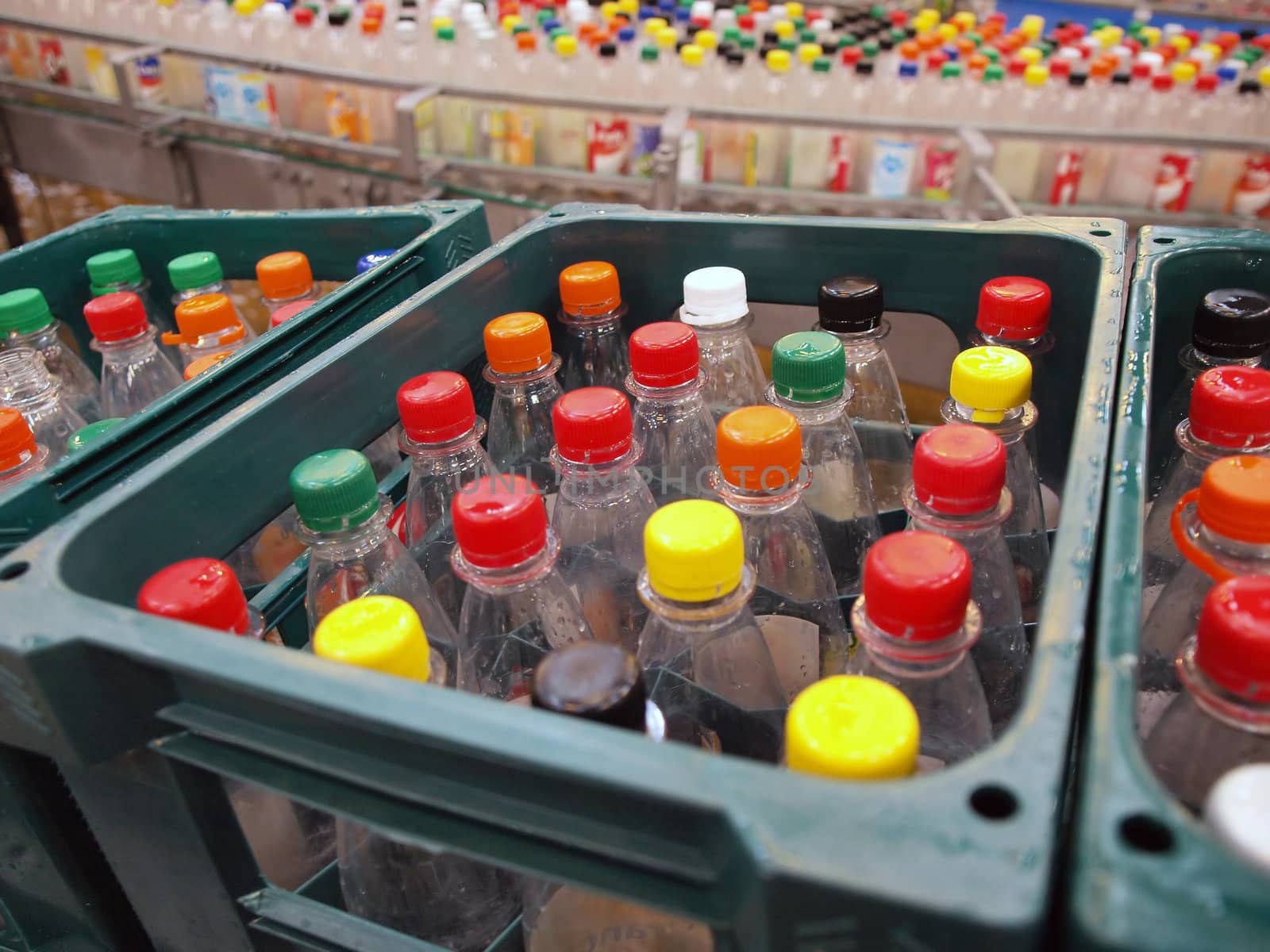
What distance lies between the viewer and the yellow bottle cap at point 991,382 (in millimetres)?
686

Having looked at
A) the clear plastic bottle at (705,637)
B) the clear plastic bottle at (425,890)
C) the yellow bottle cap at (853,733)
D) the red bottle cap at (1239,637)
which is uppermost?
the red bottle cap at (1239,637)

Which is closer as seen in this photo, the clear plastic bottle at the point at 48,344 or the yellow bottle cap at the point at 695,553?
the yellow bottle cap at the point at 695,553

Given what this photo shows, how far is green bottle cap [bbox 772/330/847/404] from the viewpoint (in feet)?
2.37

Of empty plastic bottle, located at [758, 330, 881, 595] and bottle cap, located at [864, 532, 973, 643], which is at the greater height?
bottle cap, located at [864, 532, 973, 643]

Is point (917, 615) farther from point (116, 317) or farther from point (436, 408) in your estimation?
point (116, 317)

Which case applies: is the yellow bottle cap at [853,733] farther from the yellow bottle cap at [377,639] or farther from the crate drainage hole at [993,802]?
the yellow bottle cap at [377,639]

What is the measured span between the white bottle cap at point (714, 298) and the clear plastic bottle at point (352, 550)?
33cm

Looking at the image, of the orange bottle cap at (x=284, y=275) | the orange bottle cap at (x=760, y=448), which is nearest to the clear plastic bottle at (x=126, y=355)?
the orange bottle cap at (x=284, y=275)

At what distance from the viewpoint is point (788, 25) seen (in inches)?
86.7

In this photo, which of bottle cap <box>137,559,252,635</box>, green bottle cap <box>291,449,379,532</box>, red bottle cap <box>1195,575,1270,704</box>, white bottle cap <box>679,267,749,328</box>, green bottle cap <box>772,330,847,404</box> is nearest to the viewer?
red bottle cap <box>1195,575,1270,704</box>

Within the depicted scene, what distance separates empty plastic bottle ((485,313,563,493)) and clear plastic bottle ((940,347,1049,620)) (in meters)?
0.35

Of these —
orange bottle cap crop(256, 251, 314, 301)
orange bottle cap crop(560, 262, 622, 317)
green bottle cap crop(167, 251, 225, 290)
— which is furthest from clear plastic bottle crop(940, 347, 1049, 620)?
green bottle cap crop(167, 251, 225, 290)

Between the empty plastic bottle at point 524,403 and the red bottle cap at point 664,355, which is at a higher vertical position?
the red bottle cap at point 664,355

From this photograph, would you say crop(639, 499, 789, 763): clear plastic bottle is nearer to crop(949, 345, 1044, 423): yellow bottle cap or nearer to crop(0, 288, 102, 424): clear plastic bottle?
crop(949, 345, 1044, 423): yellow bottle cap
